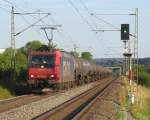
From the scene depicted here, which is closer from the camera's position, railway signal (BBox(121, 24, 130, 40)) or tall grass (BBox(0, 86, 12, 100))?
tall grass (BBox(0, 86, 12, 100))

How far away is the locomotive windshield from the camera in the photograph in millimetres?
35031

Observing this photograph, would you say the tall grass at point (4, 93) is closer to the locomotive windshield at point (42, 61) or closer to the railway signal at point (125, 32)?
the locomotive windshield at point (42, 61)

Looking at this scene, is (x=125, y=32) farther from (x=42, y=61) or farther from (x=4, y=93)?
(x=4, y=93)

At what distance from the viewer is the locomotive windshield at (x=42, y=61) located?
35.0 metres

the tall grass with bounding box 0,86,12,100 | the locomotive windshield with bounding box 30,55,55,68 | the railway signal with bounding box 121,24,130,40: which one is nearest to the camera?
the tall grass with bounding box 0,86,12,100

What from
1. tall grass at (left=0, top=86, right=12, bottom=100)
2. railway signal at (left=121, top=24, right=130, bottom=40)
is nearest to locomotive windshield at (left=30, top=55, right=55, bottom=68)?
tall grass at (left=0, top=86, right=12, bottom=100)

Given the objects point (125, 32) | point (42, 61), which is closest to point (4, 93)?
point (42, 61)

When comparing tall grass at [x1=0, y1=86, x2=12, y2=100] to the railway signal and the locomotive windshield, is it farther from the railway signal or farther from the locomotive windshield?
the railway signal

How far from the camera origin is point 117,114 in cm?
2155

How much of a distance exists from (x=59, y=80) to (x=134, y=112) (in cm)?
1313

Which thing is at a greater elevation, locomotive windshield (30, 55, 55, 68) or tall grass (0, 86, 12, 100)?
locomotive windshield (30, 55, 55, 68)

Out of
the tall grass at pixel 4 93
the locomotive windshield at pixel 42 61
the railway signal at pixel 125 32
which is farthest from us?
the locomotive windshield at pixel 42 61

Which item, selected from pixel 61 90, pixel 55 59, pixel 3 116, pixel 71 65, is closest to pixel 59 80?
pixel 55 59

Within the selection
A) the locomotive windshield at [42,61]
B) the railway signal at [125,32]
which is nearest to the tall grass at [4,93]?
the locomotive windshield at [42,61]
